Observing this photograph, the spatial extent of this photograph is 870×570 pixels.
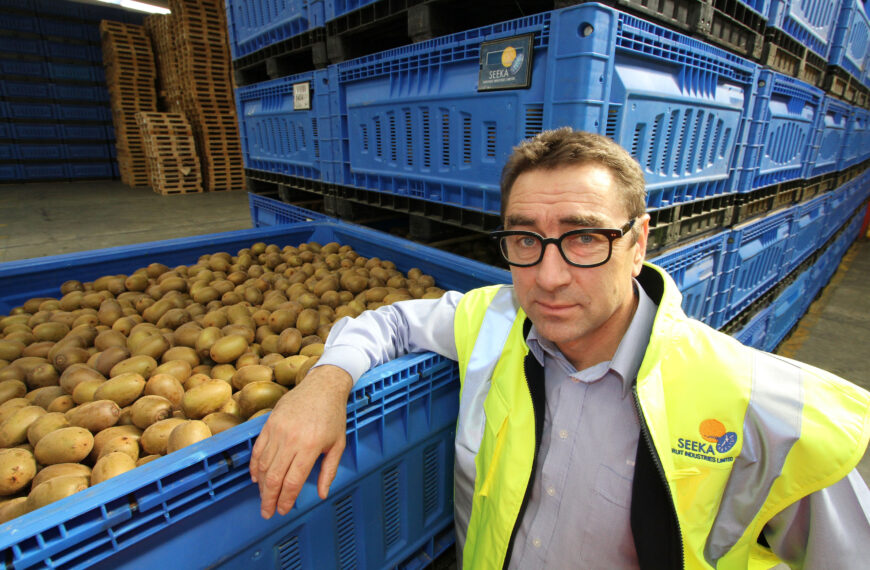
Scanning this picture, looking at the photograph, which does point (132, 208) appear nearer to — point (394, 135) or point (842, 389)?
point (394, 135)

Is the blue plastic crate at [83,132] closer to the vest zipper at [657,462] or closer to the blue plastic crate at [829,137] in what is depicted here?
the blue plastic crate at [829,137]

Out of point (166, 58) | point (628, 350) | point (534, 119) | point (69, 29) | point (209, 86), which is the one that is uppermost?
point (69, 29)

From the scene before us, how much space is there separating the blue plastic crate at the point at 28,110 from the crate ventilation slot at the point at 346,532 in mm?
18023

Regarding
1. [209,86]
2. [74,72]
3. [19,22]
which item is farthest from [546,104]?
[19,22]

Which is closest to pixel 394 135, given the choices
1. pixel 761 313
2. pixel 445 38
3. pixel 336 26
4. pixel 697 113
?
pixel 445 38

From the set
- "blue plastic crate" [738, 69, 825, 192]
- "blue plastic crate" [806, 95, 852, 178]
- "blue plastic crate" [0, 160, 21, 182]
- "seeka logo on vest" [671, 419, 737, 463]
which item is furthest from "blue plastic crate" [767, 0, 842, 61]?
"blue plastic crate" [0, 160, 21, 182]

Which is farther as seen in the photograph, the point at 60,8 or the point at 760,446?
the point at 60,8

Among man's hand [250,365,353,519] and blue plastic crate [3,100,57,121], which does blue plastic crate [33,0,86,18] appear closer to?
blue plastic crate [3,100,57,121]

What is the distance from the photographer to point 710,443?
1007 mm

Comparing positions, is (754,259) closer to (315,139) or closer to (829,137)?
(829,137)

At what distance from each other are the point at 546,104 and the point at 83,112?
1779 cm

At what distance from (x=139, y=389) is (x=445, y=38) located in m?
2.19

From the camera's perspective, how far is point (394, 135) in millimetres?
2947

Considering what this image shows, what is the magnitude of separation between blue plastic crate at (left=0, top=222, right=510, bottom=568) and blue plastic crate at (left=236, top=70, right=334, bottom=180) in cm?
211
